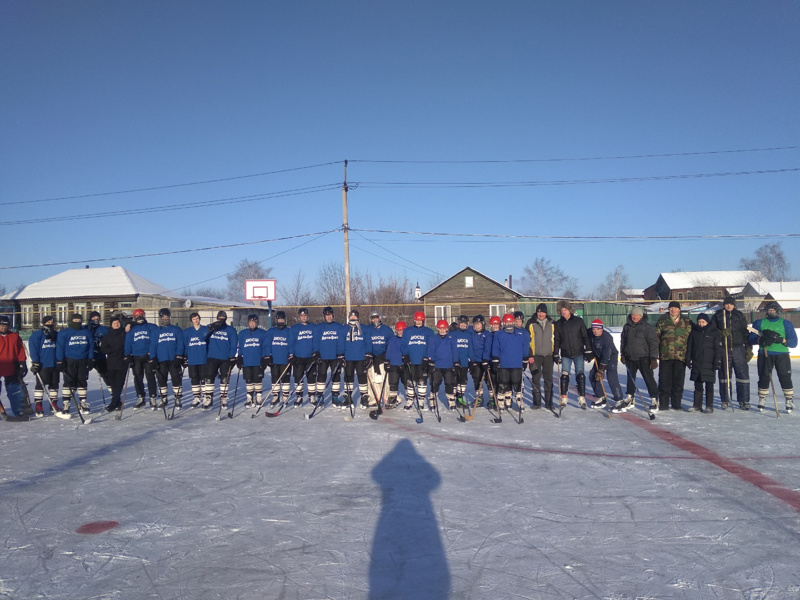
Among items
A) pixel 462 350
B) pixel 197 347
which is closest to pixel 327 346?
pixel 197 347

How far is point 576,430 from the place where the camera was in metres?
8.52

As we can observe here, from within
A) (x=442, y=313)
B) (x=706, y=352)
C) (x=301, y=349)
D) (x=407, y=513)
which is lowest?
(x=407, y=513)

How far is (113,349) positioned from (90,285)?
36322 millimetres

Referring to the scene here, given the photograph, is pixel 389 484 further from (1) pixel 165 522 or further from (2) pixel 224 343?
(2) pixel 224 343

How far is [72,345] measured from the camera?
33.1 feet

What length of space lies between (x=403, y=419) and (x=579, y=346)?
3.40 m

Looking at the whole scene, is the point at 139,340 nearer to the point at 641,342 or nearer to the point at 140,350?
the point at 140,350

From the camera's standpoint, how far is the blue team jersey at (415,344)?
33.2 ft

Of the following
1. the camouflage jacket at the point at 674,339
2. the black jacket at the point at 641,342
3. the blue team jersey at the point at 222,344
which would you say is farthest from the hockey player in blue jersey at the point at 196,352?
the camouflage jacket at the point at 674,339

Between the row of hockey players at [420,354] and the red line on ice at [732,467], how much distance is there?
156cm

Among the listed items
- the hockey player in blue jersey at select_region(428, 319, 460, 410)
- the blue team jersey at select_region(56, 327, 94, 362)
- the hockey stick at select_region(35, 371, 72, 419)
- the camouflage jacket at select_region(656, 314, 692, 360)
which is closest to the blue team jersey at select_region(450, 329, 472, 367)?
the hockey player in blue jersey at select_region(428, 319, 460, 410)

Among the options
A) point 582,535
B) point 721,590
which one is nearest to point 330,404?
point 582,535

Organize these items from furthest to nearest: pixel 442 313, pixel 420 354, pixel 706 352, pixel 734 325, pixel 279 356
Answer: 1. pixel 442 313
2. pixel 279 356
3. pixel 420 354
4. pixel 734 325
5. pixel 706 352

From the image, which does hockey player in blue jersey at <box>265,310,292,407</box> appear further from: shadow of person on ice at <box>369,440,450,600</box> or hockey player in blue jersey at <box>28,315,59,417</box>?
shadow of person on ice at <box>369,440,450,600</box>
